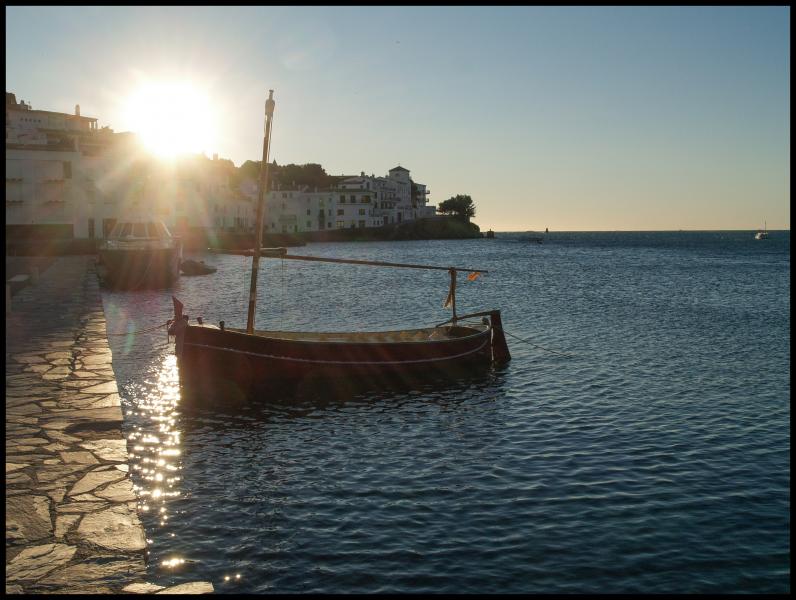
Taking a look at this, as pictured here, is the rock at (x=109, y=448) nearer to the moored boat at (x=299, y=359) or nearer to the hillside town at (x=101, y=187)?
the moored boat at (x=299, y=359)

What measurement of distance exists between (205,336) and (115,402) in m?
4.14

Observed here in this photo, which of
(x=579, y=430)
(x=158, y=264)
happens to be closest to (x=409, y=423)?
(x=579, y=430)

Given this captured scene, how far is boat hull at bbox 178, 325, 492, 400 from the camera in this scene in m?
18.2

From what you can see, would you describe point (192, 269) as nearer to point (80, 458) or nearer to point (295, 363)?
point (295, 363)

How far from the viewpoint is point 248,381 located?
1848 cm

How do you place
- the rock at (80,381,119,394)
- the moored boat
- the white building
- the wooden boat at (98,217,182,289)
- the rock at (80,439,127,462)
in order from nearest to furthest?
the rock at (80,439,127,462)
the rock at (80,381,119,394)
the moored boat
the wooden boat at (98,217,182,289)
the white building

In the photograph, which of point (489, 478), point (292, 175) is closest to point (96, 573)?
point (489, 478)

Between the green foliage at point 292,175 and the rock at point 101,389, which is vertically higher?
the green foliage at point 292,175

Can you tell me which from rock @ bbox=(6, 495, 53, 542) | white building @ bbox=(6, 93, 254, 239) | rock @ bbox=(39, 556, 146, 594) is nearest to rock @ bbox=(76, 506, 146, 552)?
rock @ bbox=(39, 556, 146, 594)

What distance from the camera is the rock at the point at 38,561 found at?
7.26 metres

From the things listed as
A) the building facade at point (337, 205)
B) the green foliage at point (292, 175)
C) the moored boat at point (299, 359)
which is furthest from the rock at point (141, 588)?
the green foliage at point (292, 175)

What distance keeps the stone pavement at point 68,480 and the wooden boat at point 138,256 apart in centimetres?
2601

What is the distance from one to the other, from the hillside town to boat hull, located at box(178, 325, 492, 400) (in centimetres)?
3663

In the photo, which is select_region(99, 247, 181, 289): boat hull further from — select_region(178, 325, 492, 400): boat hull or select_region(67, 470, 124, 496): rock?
select_region(67, 470, 124, 496): rock
